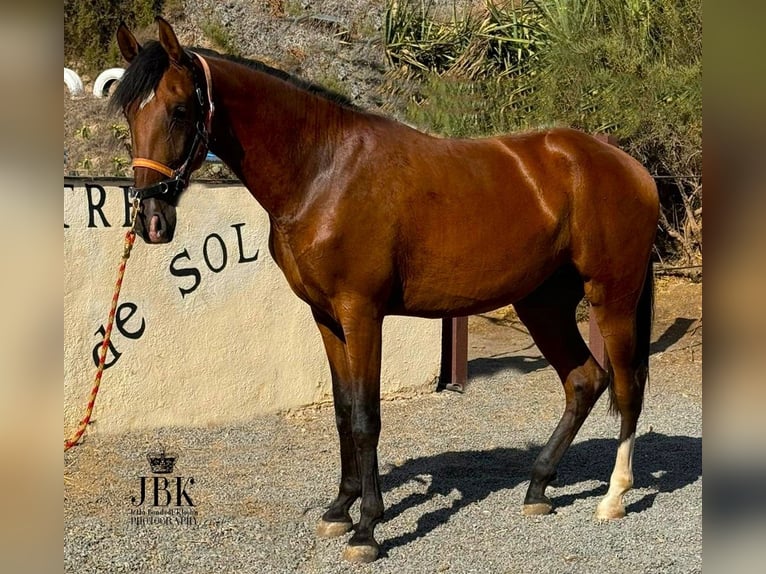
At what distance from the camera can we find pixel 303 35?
15.2 metres

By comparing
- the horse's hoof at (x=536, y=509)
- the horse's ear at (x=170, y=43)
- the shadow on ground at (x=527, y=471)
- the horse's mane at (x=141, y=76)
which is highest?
the horse's ear at (x=170, y=43)

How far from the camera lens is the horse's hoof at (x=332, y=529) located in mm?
4293

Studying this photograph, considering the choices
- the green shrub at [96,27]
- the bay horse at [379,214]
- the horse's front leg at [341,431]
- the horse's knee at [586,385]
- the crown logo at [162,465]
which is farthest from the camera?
the green shrub at [96,27]

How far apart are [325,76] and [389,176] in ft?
34.5

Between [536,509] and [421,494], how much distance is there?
2.22 feet

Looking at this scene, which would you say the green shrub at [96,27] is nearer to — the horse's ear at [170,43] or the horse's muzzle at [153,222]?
the horse's ear at [170,43]

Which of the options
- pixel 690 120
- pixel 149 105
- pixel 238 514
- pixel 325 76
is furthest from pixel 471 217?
pixel 325 76

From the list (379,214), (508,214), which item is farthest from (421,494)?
(379,214)

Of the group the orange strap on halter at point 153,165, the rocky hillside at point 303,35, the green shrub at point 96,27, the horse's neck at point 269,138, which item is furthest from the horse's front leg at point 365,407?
the green shrub at point 96,27

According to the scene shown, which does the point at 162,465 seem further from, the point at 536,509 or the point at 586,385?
the point at 586,385

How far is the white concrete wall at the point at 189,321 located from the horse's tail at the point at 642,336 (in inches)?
101

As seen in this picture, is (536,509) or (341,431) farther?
(536,509)
